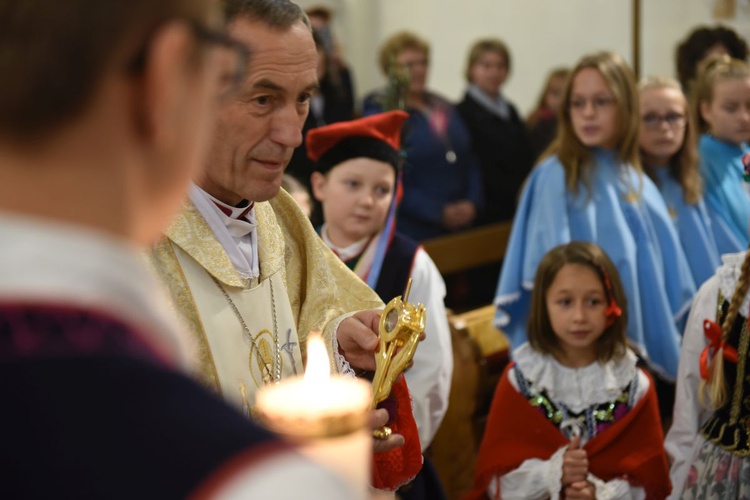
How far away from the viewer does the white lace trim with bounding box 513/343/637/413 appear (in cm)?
375

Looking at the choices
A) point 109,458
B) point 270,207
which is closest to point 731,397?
point 270,207

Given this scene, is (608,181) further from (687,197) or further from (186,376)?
(186,376)

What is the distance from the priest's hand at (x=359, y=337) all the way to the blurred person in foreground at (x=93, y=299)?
4.56 ft

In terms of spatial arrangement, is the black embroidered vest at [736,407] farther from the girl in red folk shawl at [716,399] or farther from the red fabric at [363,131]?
the red fabric at [363,131]

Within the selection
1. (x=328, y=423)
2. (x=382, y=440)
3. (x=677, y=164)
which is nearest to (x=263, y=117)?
(x=382, y=440)

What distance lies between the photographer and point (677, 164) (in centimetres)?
546

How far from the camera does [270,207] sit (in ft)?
7.86

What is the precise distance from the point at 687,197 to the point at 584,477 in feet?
7.31

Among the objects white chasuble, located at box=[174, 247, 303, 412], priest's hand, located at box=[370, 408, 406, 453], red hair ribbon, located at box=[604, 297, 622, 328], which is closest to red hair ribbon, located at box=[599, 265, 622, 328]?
red hair ribbon, located at box=[604, 297, 622, 328]

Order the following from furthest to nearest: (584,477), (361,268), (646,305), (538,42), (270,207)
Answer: (538,42) → (646,305) → (361,268) → (584,477) → (270,207)

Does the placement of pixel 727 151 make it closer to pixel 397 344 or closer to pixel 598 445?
pixel 598 445

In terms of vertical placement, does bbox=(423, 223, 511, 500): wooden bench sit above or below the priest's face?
below

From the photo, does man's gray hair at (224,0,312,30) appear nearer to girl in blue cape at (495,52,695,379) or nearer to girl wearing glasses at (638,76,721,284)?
girl in blue cape at (495,52,695,379)

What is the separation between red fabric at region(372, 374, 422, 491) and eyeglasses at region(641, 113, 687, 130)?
11.3 feet
